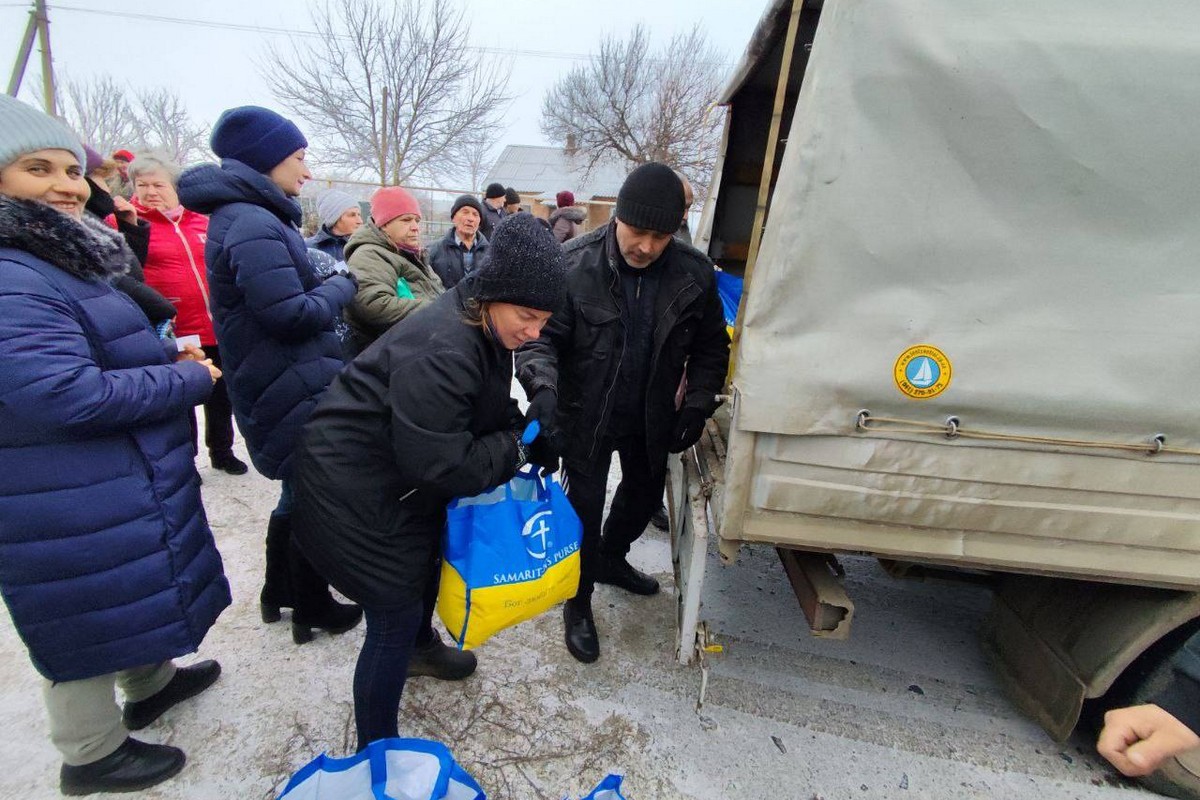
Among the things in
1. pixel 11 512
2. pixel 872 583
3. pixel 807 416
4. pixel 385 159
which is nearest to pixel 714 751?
pixel 807 416

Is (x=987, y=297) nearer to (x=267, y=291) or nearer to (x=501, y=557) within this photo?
(x=501, y=557)

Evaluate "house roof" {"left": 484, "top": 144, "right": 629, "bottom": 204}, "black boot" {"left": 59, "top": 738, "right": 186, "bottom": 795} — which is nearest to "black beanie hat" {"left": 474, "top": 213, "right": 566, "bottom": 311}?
"black boot" {"left": 59, "top": 738, "right": 186, "bottom": 795}

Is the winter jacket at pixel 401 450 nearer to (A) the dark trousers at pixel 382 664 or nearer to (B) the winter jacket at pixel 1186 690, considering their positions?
(A) the dark trousers at pixel 382 664

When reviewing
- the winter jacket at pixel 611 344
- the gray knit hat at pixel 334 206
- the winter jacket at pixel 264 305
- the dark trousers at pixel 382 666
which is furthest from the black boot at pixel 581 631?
the gray knit hat at pixel 334 206

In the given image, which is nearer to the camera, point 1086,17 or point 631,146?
point 1086,17

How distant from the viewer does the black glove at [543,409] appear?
1912 millimetres

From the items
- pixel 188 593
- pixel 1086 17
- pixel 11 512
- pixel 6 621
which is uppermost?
pixel 1086 17

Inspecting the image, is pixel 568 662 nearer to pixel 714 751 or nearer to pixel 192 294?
pixel 714 751

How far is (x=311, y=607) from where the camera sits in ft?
8.12

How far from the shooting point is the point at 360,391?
5.36 ft

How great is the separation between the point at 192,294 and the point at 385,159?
15.7 meters

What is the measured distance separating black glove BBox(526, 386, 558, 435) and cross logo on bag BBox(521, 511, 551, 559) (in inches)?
10.8

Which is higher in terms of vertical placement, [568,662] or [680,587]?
[680,587]

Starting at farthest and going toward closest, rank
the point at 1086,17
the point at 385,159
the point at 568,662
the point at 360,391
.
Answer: the point at 385,159 → the point at 568,662 → the point at 360,391 → the point at 1086,17
